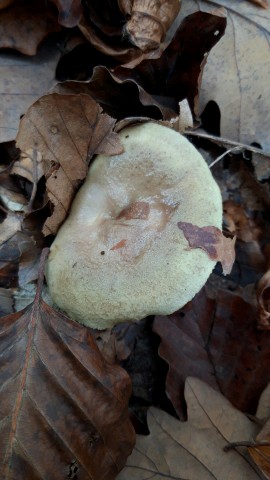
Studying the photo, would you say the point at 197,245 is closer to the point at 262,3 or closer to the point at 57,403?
the point at 57,403

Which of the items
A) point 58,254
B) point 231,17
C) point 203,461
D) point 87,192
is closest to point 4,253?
point 58,254

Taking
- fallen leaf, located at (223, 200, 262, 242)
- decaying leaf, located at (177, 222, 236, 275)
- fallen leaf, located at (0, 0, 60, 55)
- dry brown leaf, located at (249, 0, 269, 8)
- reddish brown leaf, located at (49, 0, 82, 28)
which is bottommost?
fallen leaf, located at (223, 200, 262, 242)

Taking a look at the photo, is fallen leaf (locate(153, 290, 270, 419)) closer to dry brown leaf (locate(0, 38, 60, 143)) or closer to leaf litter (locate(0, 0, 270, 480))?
leaf litter (locate(0, 0, 270, 480))

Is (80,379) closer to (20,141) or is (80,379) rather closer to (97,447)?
(97,447)

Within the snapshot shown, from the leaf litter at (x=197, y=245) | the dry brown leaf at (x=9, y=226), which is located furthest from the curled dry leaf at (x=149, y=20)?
the dry brown leaf at (x=9, y=226)

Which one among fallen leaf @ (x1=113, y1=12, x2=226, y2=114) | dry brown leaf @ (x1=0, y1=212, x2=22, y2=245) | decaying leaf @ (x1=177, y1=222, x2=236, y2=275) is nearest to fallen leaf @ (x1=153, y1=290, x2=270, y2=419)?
decaying leaf @ (x1=177, y1=222, x2=236, y2=275)

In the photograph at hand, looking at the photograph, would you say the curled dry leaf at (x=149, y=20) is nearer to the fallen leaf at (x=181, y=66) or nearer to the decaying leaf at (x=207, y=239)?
the fallen leaf at (x=181, y=66)
